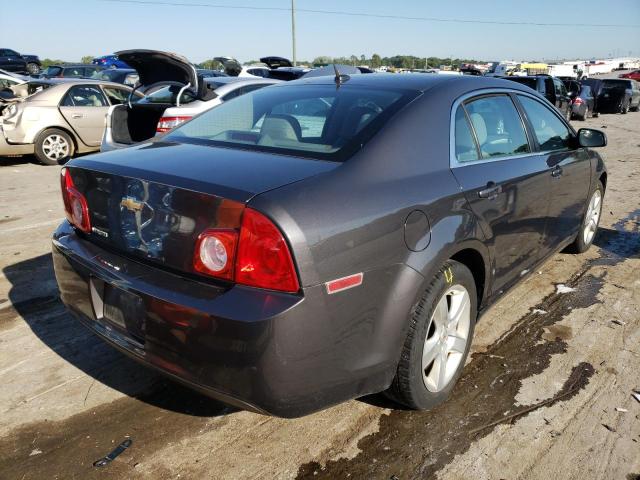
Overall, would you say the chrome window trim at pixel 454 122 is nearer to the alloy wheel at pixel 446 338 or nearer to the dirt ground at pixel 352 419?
the alloy wheel at pixel 446 338

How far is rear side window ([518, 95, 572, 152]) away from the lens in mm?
3828

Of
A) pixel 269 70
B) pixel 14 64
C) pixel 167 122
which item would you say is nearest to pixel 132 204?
pixel 167 122

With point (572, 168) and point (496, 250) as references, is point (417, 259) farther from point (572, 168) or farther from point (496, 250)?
point (572, 168)

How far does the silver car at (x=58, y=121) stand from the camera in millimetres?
9352

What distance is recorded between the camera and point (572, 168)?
423 centimetres

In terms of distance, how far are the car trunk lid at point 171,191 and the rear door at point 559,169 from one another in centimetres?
218

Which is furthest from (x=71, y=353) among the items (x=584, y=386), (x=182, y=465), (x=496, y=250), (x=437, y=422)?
(x=584, y=386)

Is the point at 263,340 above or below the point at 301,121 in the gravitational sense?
below

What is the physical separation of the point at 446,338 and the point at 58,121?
9064mm

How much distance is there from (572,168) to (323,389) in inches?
120

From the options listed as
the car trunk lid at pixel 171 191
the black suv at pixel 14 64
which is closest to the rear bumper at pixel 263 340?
the car trunk lid at pixel 171 191

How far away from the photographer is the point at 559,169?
3943 millimetres

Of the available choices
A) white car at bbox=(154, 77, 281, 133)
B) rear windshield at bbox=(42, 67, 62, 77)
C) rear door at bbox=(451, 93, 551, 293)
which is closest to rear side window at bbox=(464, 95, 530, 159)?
rear door at bbox=(451, 93, 551, 293)

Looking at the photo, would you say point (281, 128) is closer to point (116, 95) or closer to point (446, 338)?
point (446, 338)
